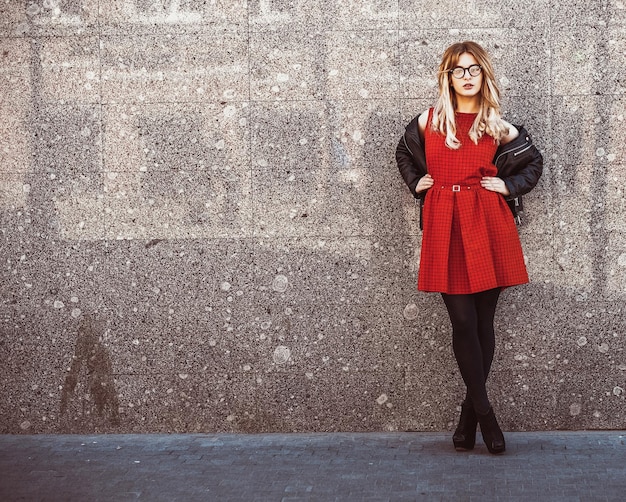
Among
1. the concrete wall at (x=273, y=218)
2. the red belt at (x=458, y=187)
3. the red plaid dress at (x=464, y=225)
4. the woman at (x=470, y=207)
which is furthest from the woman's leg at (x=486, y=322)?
the red belt at (x=458, y=187)

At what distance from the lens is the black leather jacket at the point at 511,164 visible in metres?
5.26

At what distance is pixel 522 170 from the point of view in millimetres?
5320

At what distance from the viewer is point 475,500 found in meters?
4.43

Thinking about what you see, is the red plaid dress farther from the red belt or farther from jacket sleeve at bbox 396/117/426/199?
jacket sleeve at bbox 396/117/426/199

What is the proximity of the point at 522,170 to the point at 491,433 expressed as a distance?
1.42 m

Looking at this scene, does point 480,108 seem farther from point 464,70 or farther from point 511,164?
point 511,164

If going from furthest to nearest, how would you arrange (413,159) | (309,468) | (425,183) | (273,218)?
(273,218), (413,159), (425,183), (309,468)

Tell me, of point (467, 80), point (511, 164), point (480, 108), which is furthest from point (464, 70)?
point (511, 164)

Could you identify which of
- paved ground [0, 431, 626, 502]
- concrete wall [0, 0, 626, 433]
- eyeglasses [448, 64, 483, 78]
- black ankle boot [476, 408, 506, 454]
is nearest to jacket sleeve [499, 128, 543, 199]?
concrete wall [0, 0, 626, 433]

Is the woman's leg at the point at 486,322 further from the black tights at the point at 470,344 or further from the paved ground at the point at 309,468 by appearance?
the paved ground at the point at 309,468

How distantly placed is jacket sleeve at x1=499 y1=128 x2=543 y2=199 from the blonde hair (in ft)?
0.59

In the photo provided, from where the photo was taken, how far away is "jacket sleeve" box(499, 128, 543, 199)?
522 centimetres

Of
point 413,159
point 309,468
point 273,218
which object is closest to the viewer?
point 309,468

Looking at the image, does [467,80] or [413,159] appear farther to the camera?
[413,159]
